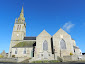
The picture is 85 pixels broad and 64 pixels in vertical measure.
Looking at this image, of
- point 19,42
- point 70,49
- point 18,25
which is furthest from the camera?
point 18,25

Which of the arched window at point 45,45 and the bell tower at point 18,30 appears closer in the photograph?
the arched window at point 45,45

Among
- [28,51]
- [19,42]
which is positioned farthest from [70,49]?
[19,42]

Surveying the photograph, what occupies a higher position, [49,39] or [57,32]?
[57,32]

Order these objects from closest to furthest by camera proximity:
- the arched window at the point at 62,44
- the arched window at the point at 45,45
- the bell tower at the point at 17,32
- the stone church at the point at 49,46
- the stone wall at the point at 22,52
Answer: the stone church at the point at 49,46 → the arched window at the point at 62,44 → the arched window at the point at 45,45 → the stone wall at the point at 22,52 → the bell tower at the point at 17,32

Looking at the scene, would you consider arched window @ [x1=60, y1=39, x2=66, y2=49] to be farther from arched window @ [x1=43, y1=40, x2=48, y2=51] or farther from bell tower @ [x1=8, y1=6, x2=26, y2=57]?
bell tower @ [x1=8, y1=6, x2=26, y2=57]

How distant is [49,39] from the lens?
30781 millimetres

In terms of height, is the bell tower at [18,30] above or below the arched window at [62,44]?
above

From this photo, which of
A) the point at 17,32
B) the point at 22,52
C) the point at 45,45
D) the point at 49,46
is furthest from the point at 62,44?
the point at 17,32

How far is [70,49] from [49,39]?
8.86 m

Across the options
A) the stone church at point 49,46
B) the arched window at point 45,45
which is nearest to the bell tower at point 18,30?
the stone church at point 49,46

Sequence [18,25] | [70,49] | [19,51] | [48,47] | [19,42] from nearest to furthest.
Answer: [70,49] → [48,47] → [19,51] → [19,42] → [18,25]

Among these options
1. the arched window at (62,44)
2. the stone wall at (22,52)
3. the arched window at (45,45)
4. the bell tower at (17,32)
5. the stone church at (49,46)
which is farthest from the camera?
the bell tower at (17,32)

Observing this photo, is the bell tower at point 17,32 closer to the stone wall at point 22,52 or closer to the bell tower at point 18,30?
the bell tower at point 18,30

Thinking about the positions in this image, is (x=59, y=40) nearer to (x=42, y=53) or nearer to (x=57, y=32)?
(x=57, y=32)
